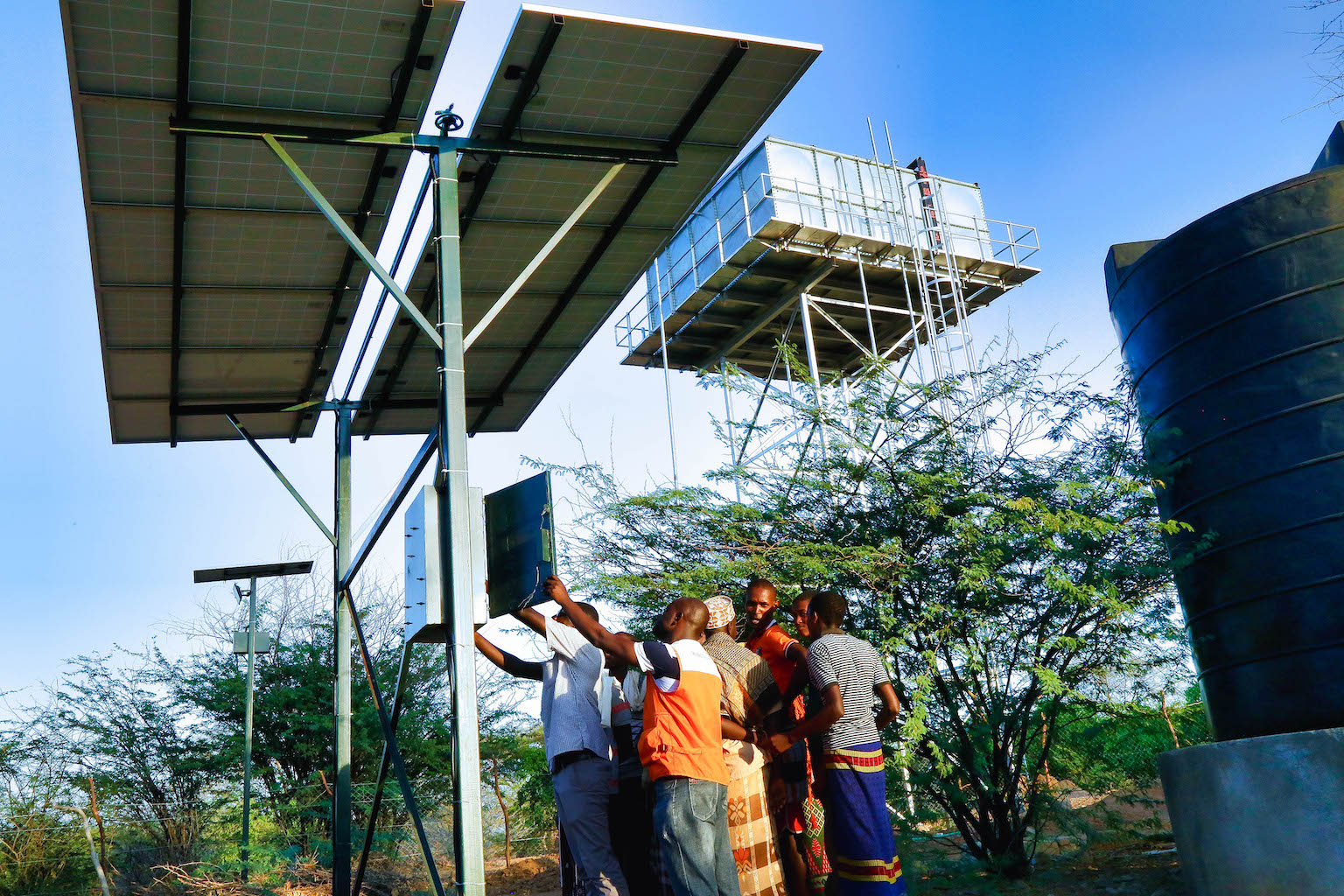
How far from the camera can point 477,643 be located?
18.1 ft

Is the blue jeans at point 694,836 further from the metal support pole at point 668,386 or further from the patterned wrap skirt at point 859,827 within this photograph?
the metal support pole at point 668,386

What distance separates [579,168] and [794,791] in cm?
403

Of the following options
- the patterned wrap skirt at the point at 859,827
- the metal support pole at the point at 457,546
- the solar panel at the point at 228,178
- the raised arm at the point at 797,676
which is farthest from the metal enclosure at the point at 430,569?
the solar panel at the point at 228,178

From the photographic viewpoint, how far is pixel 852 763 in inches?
198

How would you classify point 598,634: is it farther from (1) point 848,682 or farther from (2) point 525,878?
(2) point 525,878

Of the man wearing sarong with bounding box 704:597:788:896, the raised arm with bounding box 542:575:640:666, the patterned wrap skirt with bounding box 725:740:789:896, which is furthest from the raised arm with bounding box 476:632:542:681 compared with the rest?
the patterned wrap skirt with bounding box 725:740:789:896

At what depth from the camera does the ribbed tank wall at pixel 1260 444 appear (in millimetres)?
5773

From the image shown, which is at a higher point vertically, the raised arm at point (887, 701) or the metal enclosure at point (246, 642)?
the metal enclosure at point (246, 642)

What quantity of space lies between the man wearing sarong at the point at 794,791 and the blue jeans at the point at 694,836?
0.90m

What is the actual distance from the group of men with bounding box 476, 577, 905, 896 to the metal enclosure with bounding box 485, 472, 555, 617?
16 centimetres

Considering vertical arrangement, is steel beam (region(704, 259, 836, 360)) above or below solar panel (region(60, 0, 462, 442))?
A: above

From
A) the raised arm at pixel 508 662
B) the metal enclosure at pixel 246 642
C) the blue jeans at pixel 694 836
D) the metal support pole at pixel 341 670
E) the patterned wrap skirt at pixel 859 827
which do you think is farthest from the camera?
the metal enclosure at pixel 246 642

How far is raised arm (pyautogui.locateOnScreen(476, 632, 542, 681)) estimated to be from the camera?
17.9ft

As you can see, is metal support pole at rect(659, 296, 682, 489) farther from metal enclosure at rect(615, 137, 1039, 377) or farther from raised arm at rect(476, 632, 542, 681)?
raised arm at rect(476, 632, 542, 681)
